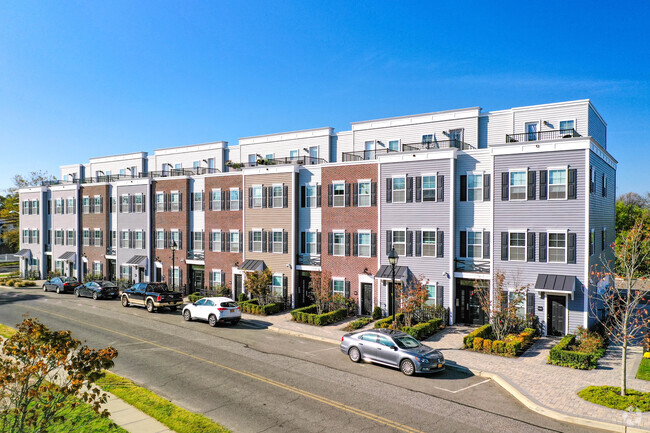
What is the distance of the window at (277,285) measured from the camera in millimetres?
33531

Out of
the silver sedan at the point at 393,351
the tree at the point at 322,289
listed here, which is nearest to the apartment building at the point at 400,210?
the tree at the point at 322,289

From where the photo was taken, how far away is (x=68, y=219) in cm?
5153

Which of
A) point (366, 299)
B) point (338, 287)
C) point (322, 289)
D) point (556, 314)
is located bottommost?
point (366, 299)

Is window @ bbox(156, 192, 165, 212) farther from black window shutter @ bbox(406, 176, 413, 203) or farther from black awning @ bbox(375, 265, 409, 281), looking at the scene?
black window shutter @ bbox(406, 176, 413, 203)

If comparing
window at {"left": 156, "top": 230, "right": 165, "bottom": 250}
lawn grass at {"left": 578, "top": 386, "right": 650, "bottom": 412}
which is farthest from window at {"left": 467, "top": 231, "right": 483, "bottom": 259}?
window at {"left": 156, "top": 230, "right": 165, "bottom": 250}

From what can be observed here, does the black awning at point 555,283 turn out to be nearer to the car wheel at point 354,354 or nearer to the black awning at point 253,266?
the car wheel at point 354,354

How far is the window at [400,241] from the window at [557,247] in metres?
8.57

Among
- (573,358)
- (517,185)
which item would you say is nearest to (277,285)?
(517,185)

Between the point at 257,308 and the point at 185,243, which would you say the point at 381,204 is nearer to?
the point at 257,308

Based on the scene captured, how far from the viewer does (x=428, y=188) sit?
27.7m

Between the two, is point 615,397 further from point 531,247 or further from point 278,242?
point 278,242

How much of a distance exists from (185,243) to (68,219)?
2137 centimetres

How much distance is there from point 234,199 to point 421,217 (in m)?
16.8

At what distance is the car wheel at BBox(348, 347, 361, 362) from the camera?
1949 cm
